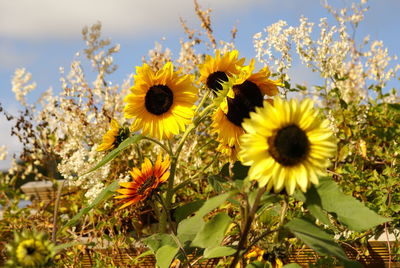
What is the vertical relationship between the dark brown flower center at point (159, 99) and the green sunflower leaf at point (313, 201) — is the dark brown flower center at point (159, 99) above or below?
above

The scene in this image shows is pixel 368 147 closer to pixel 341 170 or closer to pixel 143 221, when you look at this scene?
pixel 341 170

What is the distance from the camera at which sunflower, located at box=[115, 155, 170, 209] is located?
1.11 m

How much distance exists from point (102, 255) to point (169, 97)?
90 cm

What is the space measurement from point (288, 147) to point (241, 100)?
0.33 m

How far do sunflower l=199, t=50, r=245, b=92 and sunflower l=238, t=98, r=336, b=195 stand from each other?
17.3 inches

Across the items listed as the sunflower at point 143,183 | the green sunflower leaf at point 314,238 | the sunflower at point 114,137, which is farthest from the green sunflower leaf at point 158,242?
the sunflower at point 114,137

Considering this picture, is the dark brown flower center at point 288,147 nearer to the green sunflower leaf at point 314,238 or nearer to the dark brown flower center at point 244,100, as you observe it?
the green sunflower leaf at point 314,238

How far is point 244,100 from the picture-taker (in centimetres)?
99

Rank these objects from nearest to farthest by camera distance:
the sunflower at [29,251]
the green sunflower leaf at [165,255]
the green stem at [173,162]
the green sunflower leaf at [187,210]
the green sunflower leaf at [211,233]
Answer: the sunflower at [29,251], the green sunflower leaf at [211,233], the green sunflower leaf at [165,255], the green sunflower leaf at [187,210], the green stem at [173,162]

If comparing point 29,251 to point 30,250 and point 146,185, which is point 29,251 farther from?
point 146,185

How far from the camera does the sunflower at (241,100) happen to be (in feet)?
3.26

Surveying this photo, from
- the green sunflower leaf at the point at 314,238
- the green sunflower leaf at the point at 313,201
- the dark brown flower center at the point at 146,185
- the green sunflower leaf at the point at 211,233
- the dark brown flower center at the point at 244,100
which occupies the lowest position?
the green sunflower leaf at the point at 314,238

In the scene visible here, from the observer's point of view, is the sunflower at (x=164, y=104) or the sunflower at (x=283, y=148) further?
the sunflower at (x=164, y=104)

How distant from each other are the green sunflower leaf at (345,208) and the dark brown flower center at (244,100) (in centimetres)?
28
